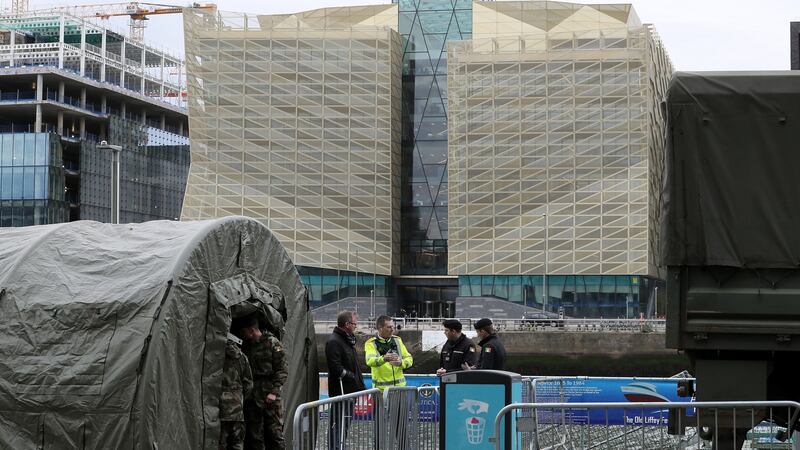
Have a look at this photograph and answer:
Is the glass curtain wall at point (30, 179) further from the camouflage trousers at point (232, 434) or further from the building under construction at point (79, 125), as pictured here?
the camouflage trousers at point (232, 434)

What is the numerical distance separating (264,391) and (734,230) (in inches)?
179

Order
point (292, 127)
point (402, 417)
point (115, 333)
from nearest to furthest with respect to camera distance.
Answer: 1. point (115, 333)
2. point (402, 417)
3. point (292, 127)

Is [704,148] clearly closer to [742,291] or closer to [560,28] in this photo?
[742,291]

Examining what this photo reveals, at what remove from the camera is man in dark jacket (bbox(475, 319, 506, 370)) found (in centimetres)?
1308

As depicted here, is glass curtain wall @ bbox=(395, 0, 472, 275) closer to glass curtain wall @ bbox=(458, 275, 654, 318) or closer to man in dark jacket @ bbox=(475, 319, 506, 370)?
glass curtain wall @ bbox=(458, 275, 654, 318)

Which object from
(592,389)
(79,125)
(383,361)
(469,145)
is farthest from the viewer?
(79,125)

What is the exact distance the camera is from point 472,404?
36.8 ft

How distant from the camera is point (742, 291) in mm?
9414

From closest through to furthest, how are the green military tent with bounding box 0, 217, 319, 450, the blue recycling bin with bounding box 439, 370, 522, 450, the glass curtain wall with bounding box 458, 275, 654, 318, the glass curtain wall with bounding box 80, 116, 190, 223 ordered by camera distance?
1. the green military tent with bounding box 0, 217, 319, 450
2. the blue recycling bin with bounding box 439, 370, 522, 450
3. the glass curtain wall with bounding box 458, 275, 654, 318
4. the glass curtain wall with bounding box 80, 116, 190, 223

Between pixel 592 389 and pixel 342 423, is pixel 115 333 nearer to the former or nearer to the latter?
pixel 342 423

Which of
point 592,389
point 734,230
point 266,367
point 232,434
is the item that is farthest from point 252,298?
point 592,389

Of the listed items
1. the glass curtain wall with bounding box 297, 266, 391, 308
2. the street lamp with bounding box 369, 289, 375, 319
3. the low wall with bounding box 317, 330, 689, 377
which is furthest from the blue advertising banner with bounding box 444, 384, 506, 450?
the street lamp with bounding box 369, 289, 375, 319

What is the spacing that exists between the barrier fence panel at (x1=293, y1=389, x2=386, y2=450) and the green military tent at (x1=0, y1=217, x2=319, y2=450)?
3.28 feet

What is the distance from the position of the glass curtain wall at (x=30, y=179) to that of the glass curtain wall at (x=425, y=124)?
32.3 meters
